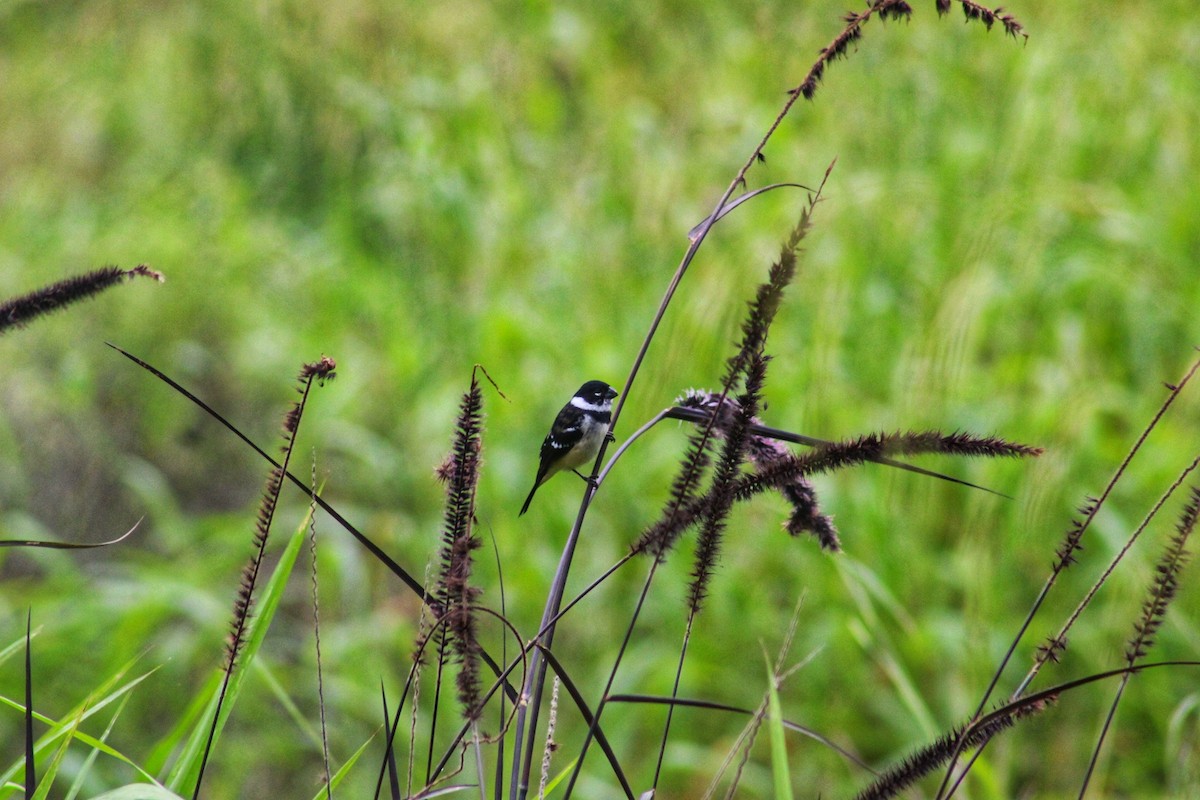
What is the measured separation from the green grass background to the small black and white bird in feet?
0.83

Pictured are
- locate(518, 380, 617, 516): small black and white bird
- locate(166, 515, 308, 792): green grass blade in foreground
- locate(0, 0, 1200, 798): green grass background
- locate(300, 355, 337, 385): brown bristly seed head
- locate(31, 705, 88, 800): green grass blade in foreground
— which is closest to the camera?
locate(300, 355, 337, 385): brown bristly seed head

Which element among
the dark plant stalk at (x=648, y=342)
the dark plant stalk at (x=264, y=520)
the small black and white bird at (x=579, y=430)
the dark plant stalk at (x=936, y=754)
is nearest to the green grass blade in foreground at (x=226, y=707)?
the dark plant stalk at (x=264, y=520)

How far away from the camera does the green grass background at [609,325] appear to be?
3020mm

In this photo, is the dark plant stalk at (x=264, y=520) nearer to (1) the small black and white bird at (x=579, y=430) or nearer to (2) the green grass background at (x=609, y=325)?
(2) the green grass background at (x=609, y=325)

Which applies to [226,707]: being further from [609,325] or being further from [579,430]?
[609,325]

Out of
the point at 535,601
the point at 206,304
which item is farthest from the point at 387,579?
the point at 206,304

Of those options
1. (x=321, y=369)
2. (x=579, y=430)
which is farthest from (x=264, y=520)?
(x=579, y=430)

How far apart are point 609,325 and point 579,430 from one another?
5.31ft

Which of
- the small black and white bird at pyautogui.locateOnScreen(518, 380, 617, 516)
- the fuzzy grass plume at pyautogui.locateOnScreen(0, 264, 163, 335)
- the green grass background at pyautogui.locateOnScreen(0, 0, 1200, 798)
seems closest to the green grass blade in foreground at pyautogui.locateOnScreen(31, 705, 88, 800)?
the green grass background at pyautogui.locateOnScreen(0, 0, 1200, 798)

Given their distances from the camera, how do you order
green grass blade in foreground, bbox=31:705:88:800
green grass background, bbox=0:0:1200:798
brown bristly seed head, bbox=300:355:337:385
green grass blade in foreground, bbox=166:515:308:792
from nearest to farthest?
1. brown bristly seed head, bbox=300:355:337:385
2. green grass blade in foreground, bbox=31:705:88:800
3. green grass blade in foreground, bbox=166:515:308:792
4. green grass background, bbox=0:0:1200:798

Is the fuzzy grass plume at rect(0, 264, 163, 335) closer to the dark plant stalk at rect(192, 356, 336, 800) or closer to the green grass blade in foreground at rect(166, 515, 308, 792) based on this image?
the dark plant stalk at rect(192, 356, 336, 800)

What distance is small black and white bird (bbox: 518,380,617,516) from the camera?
2.49m

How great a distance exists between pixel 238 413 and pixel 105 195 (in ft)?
6.98

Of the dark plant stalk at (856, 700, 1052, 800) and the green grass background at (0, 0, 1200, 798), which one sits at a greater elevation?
the green grass background at (0, 0, 1200, 798)
